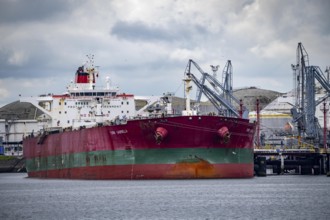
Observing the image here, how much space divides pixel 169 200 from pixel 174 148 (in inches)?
480

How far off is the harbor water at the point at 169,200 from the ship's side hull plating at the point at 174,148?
79 cm

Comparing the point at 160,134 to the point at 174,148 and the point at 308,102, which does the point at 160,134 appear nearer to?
the point at 174,148

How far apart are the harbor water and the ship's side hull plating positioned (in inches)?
31.1

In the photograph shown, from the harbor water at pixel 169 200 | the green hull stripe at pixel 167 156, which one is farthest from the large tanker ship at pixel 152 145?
the harbor water at pixel 169 200

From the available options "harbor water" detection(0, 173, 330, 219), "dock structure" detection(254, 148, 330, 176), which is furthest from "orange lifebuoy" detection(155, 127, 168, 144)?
"dock structure" detection(254, 148, 330, 176)

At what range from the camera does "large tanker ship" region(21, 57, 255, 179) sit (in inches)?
2376

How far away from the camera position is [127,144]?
62281 millimetres

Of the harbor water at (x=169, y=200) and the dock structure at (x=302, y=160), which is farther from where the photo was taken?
the dock structure at (x=302, y=160)

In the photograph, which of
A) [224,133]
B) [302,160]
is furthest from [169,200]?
[302,160]

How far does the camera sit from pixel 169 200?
159 ft

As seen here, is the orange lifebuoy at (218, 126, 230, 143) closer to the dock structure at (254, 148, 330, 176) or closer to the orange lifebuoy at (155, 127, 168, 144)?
the orange lifebuoy at (155, 127, 168, 144)

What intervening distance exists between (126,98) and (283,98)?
64.6m

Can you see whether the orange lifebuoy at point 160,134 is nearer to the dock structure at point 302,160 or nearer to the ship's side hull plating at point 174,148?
the ship's side hull plating at point 174,148

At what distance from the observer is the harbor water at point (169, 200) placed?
42.5 meters
